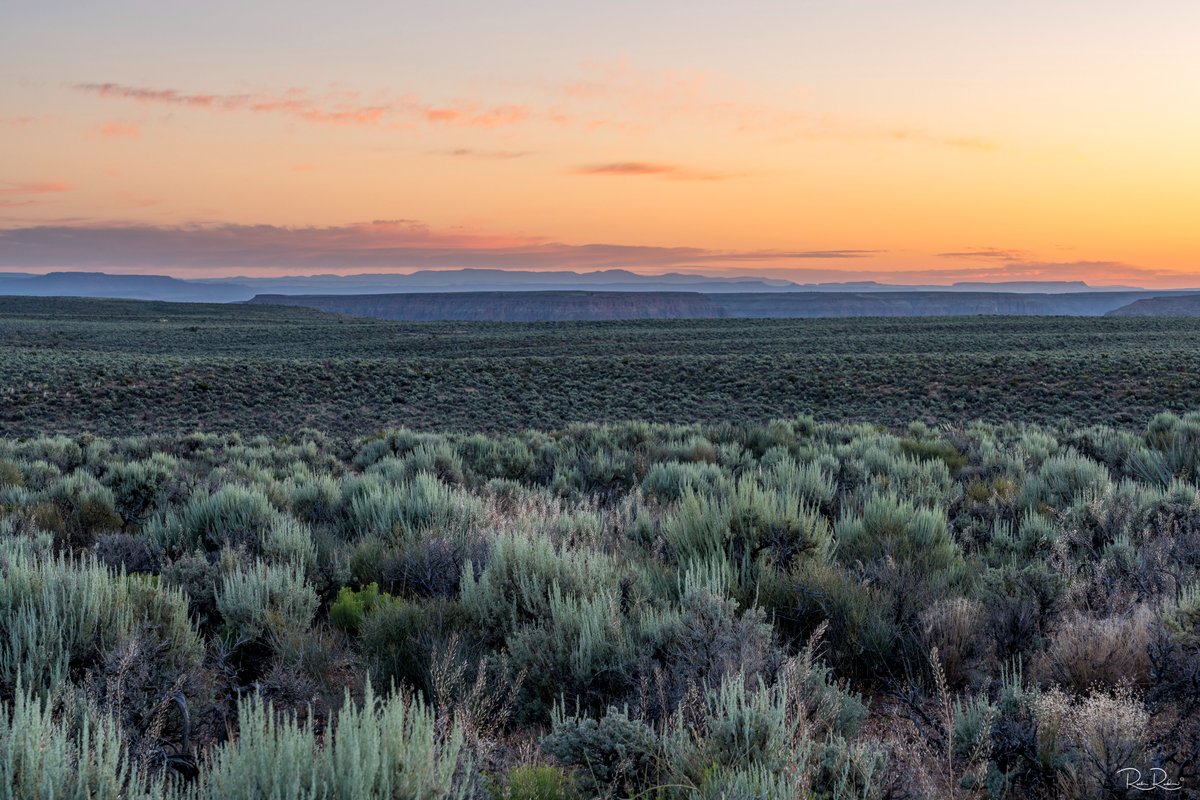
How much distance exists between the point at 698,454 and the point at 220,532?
651 cm

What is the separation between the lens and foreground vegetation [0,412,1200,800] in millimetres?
2352

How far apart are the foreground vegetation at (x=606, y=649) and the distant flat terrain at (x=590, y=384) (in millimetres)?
17598

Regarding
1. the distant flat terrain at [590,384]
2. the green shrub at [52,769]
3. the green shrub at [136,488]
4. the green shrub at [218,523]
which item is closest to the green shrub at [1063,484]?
the green shrub at [218,523]

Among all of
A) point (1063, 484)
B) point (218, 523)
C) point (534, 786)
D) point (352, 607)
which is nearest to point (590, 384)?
point (1063, 484)

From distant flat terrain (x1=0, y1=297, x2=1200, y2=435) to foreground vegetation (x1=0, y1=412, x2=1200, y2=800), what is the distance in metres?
17.6

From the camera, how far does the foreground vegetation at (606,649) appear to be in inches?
92.6

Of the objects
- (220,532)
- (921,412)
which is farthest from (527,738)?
(921,412)

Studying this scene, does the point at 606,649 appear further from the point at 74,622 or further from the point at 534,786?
the point at 74,622

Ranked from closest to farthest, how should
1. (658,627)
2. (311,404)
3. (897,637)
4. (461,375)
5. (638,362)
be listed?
(658,627) < (897,637) < (311,404) < (461,375) < (638,362)

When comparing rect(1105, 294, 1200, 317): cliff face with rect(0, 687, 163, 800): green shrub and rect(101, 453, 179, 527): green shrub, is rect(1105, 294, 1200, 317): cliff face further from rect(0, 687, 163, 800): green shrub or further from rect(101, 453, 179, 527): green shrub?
rect(0, 687, 163, 800): green shrub

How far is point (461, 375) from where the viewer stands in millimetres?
35250

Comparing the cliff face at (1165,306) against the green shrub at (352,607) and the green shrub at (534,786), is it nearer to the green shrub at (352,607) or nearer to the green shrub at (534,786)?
the green shrub at (352,607)

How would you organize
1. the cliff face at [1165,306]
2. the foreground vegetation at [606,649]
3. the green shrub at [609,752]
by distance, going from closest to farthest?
1. the foreground vegetation at [606,649]
2. the green shrub at [609,752]
3. the cliff face at [1165,306]

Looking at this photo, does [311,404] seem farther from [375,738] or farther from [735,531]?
[375,738]
